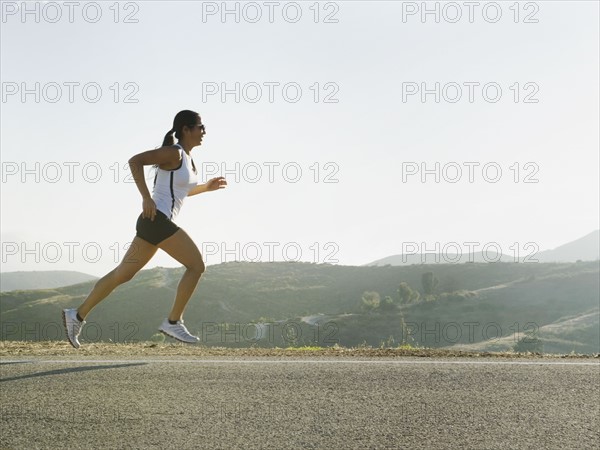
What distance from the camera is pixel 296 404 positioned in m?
6.80

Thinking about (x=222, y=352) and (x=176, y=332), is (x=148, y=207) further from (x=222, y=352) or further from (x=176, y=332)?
(x=222, y=352)

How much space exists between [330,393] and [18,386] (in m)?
3.35

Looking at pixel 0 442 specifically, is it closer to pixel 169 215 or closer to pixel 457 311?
pixel 169 215

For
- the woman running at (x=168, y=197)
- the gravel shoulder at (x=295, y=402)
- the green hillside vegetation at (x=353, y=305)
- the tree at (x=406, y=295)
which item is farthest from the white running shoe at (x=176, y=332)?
the tree at (x=406, y=295)

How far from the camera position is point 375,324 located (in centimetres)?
8406

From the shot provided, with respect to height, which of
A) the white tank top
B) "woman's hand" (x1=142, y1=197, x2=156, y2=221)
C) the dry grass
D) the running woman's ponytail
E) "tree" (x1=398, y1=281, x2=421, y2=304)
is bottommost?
"tree" (x1=398, y1=281, x2=421, y2=304)

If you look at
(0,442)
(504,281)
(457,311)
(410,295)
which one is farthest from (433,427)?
(504,281)

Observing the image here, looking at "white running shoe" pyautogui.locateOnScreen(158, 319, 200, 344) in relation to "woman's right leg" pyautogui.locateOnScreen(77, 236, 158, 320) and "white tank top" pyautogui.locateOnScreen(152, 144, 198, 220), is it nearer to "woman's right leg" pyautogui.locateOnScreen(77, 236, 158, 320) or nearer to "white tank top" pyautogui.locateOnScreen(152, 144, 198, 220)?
"woman's right leg" pyautogui.locateOnScreen(77, 236, 158, 320)

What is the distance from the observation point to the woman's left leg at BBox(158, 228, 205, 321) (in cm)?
613

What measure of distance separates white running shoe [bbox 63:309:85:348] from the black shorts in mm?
1342

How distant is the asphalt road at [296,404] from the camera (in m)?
5.97

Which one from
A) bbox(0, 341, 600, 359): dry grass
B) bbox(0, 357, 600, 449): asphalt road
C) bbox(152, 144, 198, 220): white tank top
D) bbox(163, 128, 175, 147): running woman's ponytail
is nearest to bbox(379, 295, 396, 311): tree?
bbox(0, 341, 600, 359): dry grass

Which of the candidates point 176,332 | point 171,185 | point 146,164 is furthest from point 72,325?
point 146,164

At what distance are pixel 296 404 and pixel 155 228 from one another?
7.42 feet
